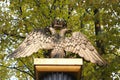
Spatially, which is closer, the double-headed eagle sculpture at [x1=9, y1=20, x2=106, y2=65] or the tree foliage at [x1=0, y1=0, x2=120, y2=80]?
the double-headed eagle sculpture at [x1=9, y1=20, x2=106, y2=65]

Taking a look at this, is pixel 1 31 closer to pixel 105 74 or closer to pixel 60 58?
pixel 105 74

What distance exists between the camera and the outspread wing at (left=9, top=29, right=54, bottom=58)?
5.86 metres

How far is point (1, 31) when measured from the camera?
40.0ft

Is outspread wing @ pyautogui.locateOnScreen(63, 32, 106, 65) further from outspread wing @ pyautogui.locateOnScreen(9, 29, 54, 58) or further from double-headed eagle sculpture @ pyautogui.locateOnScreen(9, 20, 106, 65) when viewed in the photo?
outspread wing @ pyautogui.locateOnScreen(9, 29, 54, 58)

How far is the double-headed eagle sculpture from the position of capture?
5855 millimetres

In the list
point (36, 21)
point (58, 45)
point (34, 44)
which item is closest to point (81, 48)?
point (58, 45)

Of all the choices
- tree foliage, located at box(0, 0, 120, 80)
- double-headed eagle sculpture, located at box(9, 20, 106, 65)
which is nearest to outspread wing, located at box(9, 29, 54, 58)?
double-headed eagle sculpture, located at box(9, 20, 106, 65)

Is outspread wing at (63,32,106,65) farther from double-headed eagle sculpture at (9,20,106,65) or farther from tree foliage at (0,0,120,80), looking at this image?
tree foliage at (0,0,120,80)

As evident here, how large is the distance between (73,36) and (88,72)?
19.7 feet

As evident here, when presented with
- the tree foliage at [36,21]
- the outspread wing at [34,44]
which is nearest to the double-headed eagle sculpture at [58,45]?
the outspread wing at [34,44]

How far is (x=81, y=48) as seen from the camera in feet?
19.6

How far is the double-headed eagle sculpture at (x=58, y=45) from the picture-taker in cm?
586

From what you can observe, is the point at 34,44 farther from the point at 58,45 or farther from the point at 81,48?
the point at 81,48

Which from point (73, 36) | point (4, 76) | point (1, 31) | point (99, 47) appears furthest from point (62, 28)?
point (4, 76)
